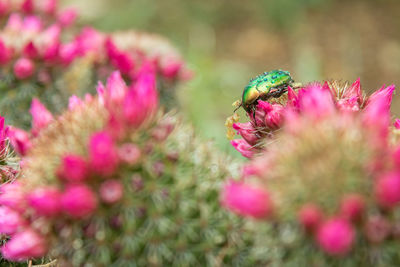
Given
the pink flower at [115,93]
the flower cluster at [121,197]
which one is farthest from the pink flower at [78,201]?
the pink flower at [115,93]

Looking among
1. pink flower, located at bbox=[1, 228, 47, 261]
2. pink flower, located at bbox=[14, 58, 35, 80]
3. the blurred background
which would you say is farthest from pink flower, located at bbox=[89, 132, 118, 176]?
the blurred background

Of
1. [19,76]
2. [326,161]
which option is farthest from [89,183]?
[19,76]

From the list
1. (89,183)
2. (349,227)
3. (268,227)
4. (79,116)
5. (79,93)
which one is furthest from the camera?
(79,93)

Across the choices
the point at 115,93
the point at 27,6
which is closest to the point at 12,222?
the point at 115,93

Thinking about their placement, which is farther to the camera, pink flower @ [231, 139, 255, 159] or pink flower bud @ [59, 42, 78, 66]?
pink flower bud @ [59, 42, 78, 66]

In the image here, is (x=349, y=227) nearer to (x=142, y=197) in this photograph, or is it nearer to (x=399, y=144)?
(x=399, y=144)

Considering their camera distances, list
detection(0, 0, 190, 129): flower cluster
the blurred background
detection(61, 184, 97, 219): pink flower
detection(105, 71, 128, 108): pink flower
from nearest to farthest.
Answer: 1. detection(61, 184, 97, 219): pink flower
2. detection(105, 71, 128, 108): pink flower
3. detection(0, 0, 190, 129): flower cluster
4. the blurred background

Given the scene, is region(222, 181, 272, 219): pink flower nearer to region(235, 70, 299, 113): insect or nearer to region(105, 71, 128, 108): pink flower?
region(105, 71, 128, 108): pink flower
